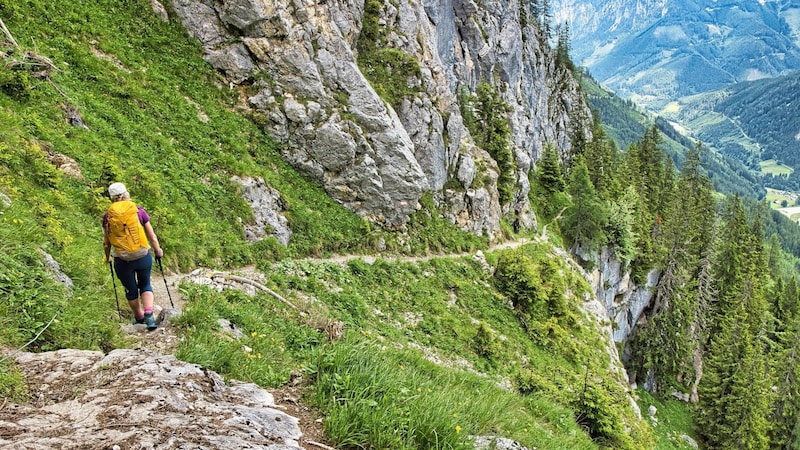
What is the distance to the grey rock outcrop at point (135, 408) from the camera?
3598mm

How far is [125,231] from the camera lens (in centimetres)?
734

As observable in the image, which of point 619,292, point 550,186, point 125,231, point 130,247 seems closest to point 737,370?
point 619,292

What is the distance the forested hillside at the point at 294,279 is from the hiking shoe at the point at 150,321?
1.52 feet

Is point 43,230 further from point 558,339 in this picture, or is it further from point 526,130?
point 526,130

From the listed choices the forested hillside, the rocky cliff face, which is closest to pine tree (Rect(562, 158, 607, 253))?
the forested hillside

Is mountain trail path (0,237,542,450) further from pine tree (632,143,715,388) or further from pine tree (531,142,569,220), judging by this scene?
pine tree (632,143,715,388)

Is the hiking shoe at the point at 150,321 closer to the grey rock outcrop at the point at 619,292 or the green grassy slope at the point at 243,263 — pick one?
the green grassy slope at the point at 243,263

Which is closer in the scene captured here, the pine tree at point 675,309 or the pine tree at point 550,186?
the pine tree at point 675,309

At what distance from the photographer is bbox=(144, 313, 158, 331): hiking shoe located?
7.27 meters

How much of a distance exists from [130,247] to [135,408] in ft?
13.7

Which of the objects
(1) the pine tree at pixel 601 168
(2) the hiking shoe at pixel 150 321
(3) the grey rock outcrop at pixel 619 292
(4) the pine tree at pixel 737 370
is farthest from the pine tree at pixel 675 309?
(2) the hiking shoe at pixel 150 321

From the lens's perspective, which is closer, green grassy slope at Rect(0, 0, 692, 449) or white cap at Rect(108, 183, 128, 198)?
green grassy slope at Rect(0, 0, 692, 449)

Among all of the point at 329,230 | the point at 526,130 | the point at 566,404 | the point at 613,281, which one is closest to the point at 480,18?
the point at 526,130

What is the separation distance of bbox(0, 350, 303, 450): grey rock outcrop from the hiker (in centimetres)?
227
